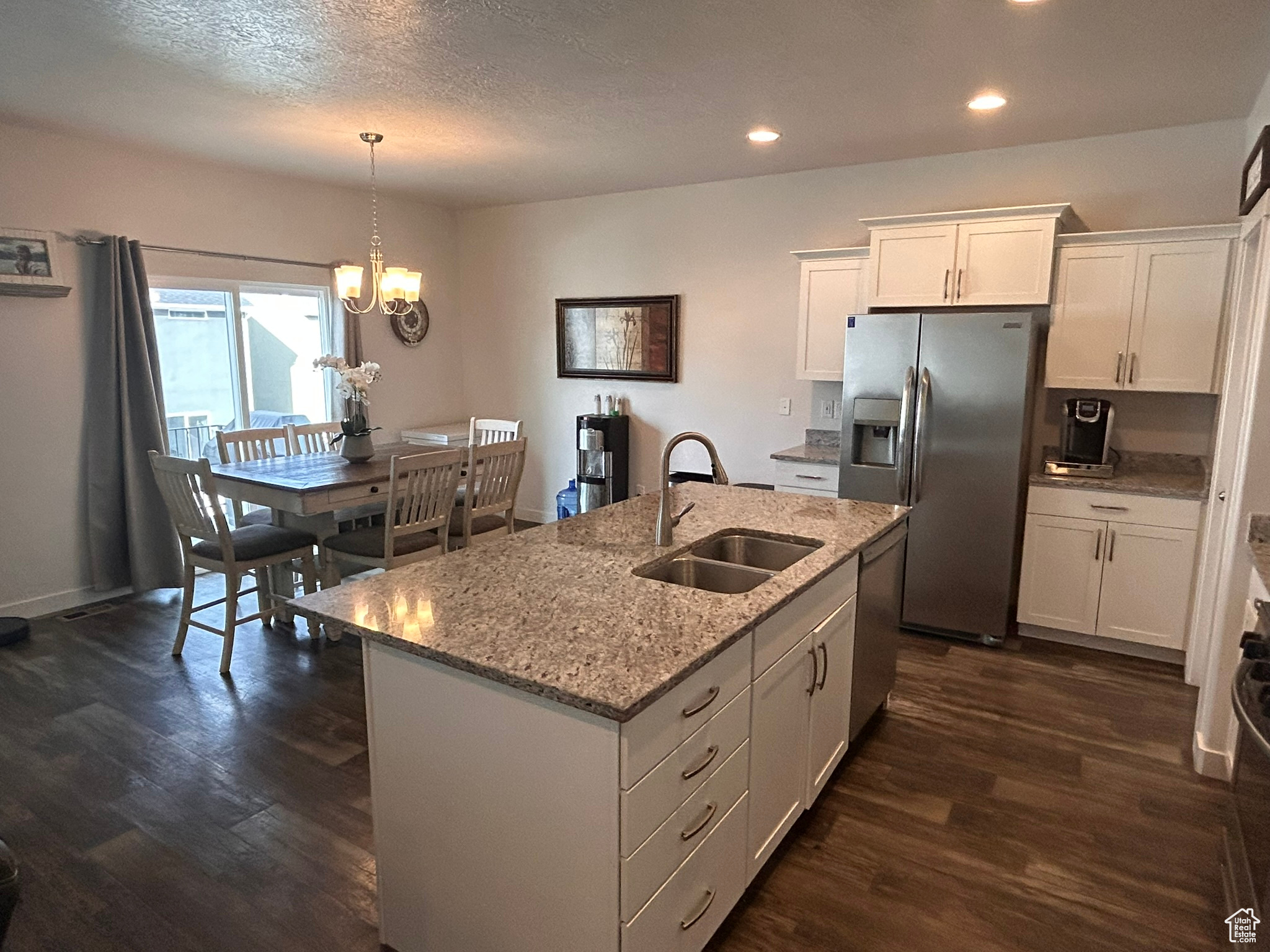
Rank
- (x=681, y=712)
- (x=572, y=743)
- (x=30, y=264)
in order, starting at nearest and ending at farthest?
1. (x=572, y=743)
2. (x=681, y=712)
3. (x=30, y=264)

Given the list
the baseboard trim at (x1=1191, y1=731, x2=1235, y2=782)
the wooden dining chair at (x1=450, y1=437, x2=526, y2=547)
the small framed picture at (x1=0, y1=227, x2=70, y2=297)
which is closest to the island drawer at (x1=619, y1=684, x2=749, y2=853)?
the baseboard trim at (x1=1191, y1=731, x2=1235, y2=782)

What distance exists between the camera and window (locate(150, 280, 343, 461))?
468 centimetres

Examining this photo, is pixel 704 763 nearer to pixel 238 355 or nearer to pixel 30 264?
pixel 30 264

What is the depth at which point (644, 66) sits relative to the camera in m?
2.92

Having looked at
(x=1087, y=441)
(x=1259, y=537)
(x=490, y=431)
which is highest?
(x=1087, y=441)

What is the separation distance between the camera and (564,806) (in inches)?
58.3

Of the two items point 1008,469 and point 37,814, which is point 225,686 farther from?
point 1008,469

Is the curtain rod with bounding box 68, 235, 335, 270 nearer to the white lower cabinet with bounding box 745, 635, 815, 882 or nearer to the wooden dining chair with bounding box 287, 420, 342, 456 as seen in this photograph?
the wooden dining chair with bounding box 287, 420, 342, 456

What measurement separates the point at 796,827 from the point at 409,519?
2.26 meters

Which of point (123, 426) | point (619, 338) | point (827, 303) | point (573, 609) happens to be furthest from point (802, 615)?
point (123, 426)

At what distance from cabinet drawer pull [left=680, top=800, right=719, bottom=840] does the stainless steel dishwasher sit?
103 cm

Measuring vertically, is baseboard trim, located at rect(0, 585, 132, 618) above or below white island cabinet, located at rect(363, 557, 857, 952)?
below

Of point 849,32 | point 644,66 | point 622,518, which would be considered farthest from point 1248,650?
point 644,66

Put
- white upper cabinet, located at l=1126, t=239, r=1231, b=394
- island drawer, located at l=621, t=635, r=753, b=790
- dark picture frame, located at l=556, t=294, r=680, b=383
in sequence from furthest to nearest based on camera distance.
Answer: dark picture frame, located at l=556, t=294, r=680, b=383 < white upper cabinet, located at l=1126, t=239, r=1231, b=394 < island drawer, located at l=621, t=635, r=753, b=790
